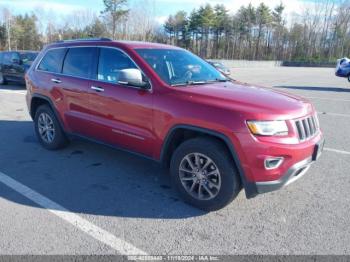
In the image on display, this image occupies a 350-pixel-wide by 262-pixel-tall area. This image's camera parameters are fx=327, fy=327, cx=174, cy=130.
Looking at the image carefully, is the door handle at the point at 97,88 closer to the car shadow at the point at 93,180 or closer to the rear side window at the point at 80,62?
the rear side window at the point at 80,62

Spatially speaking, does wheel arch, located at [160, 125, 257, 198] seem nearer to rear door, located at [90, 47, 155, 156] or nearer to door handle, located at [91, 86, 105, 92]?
rear door, located at [90, 47, 155, 156]

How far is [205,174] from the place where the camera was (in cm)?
356

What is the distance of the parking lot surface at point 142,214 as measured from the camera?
2.98 meters

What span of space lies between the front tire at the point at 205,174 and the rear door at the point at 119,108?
0.48 metres

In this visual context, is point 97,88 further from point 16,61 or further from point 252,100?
point 16,61

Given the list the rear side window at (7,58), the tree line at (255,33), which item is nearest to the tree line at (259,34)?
the tree line at (255,33)

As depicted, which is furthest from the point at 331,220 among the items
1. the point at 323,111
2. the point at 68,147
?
the point at 323,111

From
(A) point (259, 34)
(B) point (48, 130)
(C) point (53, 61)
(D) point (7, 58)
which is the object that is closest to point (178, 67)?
(C) point (53, 61)

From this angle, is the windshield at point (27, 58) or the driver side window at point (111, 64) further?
the windshield at point (27, 58)

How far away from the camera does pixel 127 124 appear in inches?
162

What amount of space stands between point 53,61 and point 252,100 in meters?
3.57

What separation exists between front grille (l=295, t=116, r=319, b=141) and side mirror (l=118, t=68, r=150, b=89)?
1.74m

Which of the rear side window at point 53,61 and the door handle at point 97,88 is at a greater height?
the rear side window at point 53,61

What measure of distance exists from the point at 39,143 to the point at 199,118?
3.79 meters
